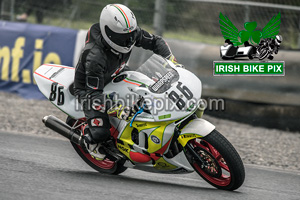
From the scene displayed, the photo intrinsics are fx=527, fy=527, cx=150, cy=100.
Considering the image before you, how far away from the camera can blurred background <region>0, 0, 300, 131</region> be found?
912cm

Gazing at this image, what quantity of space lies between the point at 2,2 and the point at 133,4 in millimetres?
3581

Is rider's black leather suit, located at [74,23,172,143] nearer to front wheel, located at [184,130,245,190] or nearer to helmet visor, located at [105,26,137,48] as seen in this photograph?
helmet visor, located at [105,26,137,48]

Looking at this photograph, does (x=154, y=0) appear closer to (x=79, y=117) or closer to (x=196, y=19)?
(x=196, y=19)

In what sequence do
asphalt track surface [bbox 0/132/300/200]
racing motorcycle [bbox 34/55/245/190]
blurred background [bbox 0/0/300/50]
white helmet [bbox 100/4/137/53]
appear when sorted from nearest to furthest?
asphalt track surface [bbox 0/132/300/200], racing motorcycle [bbox 34/55/245/190], white helmet [bbox 100/4/137/53], blurred background [bbox 0/0/300/50]

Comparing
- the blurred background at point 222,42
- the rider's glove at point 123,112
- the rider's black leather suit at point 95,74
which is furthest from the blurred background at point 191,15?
the rider's glove at point 123,112

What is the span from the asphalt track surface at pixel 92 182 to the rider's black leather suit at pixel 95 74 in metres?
0.57

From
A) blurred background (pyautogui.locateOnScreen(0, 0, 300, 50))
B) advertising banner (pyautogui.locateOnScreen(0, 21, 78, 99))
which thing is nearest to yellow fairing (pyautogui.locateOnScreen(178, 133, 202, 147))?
blurred background (pyautogui.locateOnScreen(0, 0, 300, 50))

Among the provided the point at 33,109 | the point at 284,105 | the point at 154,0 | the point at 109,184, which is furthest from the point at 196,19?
the point at 109,184

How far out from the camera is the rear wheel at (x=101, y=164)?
19.2 ft

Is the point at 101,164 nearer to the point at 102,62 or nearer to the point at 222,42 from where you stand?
the point at 102,62

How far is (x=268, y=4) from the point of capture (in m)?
9.74

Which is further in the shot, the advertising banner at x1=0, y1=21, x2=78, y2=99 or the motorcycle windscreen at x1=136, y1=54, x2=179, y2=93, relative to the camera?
the advertising banner at x1=0, y1=21, x2=78, y2=99

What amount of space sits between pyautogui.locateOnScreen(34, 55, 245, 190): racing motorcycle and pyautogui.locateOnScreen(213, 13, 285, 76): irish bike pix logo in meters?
4.33

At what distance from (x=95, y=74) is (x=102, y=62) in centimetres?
14
